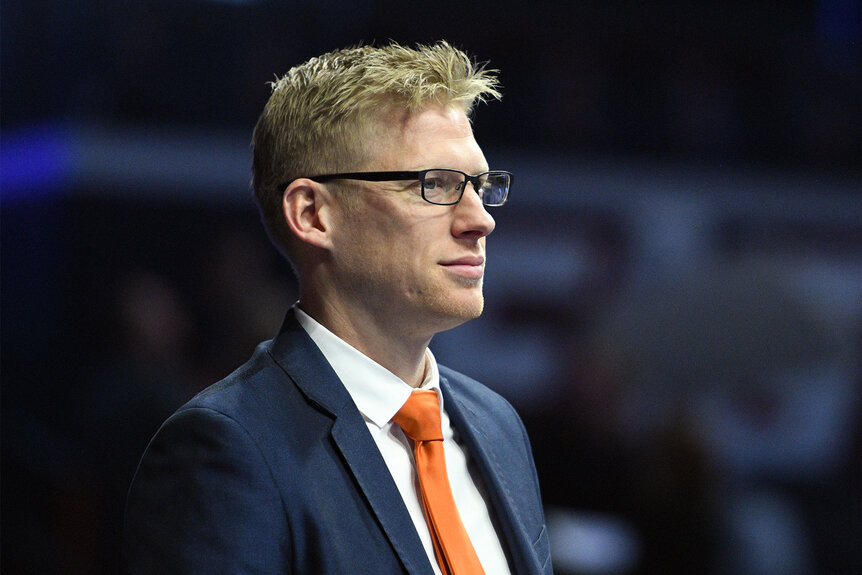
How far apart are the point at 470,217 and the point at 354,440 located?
0.39 m

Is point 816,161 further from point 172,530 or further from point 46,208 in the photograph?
point 172,530

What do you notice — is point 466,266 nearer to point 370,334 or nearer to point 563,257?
point 370,334

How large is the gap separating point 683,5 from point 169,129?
6.06ft

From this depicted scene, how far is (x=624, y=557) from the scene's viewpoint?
3020 millimetres

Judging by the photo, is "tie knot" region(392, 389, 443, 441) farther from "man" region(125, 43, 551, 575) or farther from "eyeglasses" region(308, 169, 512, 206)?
"eyeglasses" region(308, 169, 512, 206)

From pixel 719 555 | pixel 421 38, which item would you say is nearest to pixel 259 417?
pixel 421 38

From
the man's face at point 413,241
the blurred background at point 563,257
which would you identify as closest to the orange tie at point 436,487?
the man's face at point 413,241

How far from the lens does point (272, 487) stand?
122 centimetres

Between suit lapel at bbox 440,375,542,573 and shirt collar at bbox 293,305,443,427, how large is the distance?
0.50 ft

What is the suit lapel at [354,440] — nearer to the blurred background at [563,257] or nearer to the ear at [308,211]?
the ear at [308,211]

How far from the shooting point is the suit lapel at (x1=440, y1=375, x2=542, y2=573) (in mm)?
1467

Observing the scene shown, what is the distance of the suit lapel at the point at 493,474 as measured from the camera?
57.7 inches

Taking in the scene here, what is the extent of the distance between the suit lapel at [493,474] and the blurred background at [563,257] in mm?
1403

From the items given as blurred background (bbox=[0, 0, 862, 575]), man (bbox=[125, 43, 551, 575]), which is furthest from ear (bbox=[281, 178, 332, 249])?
blurred background (bbox=[0, 0, 862, 575])
